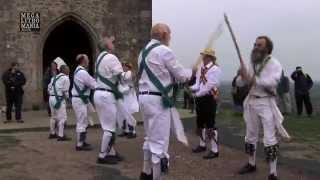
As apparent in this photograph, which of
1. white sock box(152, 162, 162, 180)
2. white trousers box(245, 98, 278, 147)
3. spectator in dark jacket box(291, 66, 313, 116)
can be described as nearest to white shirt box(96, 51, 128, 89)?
white trousers box(245, 98, 278, 147)

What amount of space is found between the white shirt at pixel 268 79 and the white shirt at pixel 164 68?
3.56ft

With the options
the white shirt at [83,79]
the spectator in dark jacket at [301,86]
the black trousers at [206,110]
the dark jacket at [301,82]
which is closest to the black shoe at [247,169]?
the black trousers at [206,110]

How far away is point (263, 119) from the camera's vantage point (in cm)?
895

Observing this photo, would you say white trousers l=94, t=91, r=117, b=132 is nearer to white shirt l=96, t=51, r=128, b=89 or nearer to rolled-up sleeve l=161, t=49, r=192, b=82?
white shirt l=96, t=51, r=128, b=89

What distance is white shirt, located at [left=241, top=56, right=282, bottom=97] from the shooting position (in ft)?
29.1

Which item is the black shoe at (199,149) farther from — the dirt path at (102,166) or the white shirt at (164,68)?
the white shirt at (164,68)

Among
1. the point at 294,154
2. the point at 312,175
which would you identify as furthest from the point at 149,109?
the point at 294,154

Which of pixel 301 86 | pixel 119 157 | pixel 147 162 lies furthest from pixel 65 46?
pixel 147 162

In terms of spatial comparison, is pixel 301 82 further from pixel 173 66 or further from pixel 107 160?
pixel 173 66

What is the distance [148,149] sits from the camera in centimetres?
837

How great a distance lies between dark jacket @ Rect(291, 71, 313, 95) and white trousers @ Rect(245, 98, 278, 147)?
40.8 feet

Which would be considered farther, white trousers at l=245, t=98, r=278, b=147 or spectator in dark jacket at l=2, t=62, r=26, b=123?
spectator in dark jacket at l=2, t=62, r=26, b=123

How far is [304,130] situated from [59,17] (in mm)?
10453

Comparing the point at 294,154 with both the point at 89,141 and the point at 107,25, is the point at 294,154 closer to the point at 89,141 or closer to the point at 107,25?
the point at 89,141
